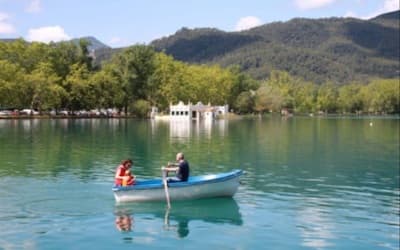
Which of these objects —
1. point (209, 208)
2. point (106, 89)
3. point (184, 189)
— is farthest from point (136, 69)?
point (209, 208)

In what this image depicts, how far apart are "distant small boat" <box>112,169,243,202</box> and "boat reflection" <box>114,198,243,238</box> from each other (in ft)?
0.91

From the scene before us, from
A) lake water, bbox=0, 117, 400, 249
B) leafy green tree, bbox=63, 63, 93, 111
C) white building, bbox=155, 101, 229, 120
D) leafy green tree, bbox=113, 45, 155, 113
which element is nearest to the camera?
lake water, bbox=0, 117, 400, 249

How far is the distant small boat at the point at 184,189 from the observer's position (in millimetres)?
23188

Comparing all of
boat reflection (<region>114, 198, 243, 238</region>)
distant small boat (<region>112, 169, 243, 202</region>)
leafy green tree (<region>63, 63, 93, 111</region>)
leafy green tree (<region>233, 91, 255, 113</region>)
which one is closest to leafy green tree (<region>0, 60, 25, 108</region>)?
leafy green tree (<region>63, 63, 93, 111</region>)

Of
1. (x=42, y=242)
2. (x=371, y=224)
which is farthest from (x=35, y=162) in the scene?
(x=371, y=224)

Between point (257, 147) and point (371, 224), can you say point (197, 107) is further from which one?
point (371, 224)

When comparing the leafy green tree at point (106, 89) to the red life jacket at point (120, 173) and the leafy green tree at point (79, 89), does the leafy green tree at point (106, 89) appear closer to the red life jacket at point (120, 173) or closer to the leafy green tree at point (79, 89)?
the leafy green tree at point (79, 89)

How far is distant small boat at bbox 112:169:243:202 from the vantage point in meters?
A: 23.2

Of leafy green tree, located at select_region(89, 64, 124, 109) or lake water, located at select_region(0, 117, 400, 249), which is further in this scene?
leafy green tree, located at select_region(89, 64, 124, 109)

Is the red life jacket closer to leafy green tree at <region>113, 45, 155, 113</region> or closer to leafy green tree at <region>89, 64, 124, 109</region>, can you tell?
leafy green tree at <region>89, 64, 124, 109</region>

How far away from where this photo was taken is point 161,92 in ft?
495

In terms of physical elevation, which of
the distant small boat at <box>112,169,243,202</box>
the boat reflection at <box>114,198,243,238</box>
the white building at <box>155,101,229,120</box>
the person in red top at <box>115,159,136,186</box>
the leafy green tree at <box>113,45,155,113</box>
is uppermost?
the leafy green tree at <box>113,45,155,113</box>

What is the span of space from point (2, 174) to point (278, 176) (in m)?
16.4

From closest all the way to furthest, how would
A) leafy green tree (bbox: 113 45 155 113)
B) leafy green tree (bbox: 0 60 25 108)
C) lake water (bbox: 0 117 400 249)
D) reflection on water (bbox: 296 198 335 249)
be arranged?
1. lake water (bbox: 0 117 400 249)
2. reflection on water (bbox: 296 198 335 249)
3. leafy green tree (bbox: 0 60 25 108)
4. leafy green tree (bbox: 113 45 155 113)
